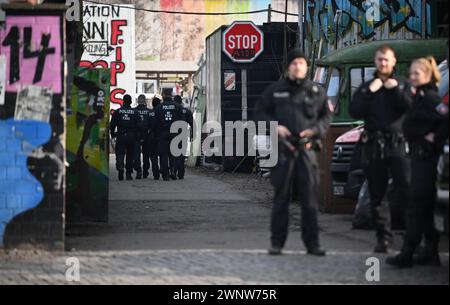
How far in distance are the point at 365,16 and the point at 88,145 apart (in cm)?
1124

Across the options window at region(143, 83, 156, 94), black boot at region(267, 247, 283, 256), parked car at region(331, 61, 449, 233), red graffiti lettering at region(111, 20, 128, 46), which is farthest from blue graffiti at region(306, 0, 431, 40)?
window at region(143, 83, 156, 94)

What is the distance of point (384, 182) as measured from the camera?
1116 cm

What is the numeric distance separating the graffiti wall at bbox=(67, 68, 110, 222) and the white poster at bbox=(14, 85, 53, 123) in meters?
2.91

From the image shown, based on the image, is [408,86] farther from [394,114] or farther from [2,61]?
[2,61]

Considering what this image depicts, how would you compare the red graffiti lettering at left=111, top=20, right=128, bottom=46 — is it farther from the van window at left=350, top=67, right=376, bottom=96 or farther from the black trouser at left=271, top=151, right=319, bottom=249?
the black trouser at left=271, top=151, right=319, bottom=249

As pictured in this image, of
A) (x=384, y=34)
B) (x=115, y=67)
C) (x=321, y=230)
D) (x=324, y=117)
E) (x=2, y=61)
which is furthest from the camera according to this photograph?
(x=115, y=67)

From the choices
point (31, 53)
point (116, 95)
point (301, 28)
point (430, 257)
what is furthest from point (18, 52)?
point (116, 95)

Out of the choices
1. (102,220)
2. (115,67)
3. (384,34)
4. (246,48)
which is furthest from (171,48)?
(102,220)

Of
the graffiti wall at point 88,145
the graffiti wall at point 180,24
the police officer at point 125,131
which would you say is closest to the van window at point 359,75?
the graffiti wall at point 88,145

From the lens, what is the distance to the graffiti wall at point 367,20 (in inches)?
917

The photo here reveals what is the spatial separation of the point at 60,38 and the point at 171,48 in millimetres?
57290

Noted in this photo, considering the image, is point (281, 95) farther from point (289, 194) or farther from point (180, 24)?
point (180, 24)

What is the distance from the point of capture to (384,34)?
23.9 meters

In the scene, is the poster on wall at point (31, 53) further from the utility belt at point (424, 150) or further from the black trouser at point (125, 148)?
the black trouser at point (125, 148)
